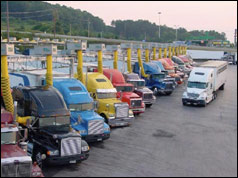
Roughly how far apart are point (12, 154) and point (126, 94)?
15.6 metres

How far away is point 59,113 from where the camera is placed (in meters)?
16.6

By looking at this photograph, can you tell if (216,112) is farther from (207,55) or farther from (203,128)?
(207,55)

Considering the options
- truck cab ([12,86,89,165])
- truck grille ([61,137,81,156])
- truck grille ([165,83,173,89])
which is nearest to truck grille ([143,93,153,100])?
truck grille ([165,83,173,89])

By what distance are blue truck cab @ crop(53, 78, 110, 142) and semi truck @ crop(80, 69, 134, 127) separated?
8.83 feet

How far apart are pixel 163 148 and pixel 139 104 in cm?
845

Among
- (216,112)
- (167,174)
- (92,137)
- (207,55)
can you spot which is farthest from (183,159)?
(207,55)

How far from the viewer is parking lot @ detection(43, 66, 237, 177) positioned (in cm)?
1474

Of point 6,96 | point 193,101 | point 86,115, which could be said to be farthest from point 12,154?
point 193,101

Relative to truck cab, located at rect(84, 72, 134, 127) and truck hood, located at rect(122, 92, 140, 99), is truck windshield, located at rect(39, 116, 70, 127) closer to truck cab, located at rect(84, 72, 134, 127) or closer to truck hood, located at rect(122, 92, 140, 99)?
truck cab, located at rect(84, 72, 134, 127)

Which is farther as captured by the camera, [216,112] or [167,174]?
[216,112]

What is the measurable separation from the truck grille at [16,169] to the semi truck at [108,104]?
10523 millimetres

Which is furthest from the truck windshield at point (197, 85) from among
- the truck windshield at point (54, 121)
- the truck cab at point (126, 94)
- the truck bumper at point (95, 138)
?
the truck windshield at point (54, 121)

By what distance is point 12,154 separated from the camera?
12891mm

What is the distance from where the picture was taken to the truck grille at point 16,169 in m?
12.1
